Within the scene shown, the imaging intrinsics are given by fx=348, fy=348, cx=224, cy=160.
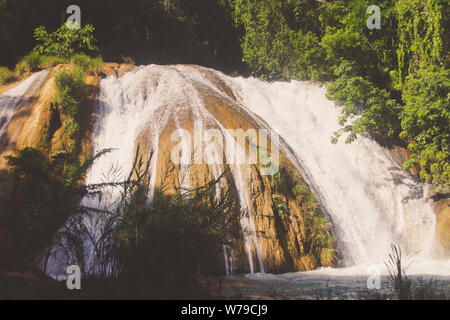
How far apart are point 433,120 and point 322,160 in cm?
308

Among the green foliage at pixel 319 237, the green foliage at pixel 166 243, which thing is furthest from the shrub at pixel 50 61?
the green foliage at pixel 166 243

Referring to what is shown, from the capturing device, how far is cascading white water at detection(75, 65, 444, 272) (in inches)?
321

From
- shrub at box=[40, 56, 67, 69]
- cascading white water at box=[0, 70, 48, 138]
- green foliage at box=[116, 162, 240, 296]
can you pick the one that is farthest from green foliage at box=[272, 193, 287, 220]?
shrub at box=[40, 56, 67, 69]

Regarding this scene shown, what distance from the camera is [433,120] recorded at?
936cm

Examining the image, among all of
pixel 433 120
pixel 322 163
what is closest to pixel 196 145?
pixel 322 163

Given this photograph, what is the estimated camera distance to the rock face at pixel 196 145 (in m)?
6.72

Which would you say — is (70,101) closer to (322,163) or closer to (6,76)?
(6,76)

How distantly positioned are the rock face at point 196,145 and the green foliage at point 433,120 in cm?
384

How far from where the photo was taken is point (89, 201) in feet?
24.7

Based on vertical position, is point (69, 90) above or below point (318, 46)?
below

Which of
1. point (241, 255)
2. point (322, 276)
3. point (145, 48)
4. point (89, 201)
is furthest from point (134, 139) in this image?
point (145, 48)

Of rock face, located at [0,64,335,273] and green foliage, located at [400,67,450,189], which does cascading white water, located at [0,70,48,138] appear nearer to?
rock face, located at [0,64,335,273]

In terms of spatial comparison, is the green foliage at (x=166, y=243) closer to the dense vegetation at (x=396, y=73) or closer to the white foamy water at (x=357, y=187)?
the white foamy water at (x=357, y=187)

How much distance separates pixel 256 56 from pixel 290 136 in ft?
36.0
